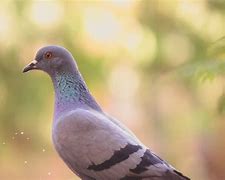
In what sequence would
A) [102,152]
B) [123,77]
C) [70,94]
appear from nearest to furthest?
1. [102,152]
2. [70,94]
3. [123,77]

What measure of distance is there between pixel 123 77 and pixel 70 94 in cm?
878

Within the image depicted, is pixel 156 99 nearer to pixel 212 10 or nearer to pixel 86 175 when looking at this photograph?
pixel 212 10

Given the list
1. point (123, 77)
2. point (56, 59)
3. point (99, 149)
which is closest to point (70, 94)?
point (56, 59)

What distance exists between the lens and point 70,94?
4.06 metres

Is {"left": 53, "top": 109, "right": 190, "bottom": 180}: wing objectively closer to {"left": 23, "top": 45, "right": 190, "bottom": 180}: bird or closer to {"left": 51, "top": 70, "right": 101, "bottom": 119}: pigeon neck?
{"left": 23, "top": 45, "right": 190, "bottom": 180}: bird

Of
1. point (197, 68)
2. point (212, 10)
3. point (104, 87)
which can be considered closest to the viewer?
point (197, 68)

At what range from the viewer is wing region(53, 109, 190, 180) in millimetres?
3789

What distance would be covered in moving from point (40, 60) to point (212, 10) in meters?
7.06

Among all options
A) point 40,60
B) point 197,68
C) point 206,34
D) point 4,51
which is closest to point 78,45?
point 4,51

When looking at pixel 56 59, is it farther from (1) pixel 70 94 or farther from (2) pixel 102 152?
(2) pixel 102 152

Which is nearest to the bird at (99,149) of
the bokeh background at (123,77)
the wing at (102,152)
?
the wing at (102,152)

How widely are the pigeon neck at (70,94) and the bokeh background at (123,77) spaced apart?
6.10 m

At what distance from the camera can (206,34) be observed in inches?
451

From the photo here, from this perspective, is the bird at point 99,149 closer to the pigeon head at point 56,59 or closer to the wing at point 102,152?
the wing at point 102,152
